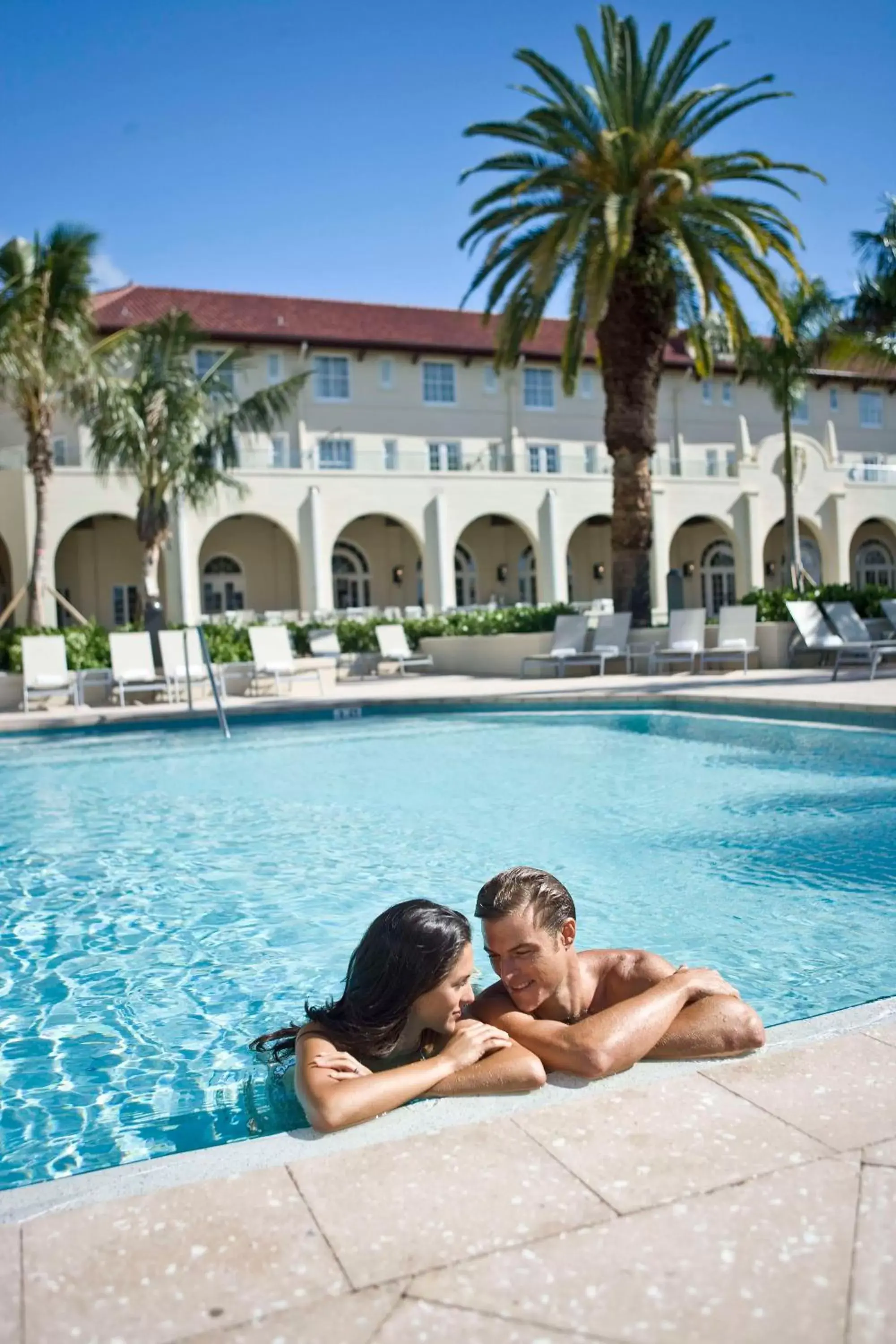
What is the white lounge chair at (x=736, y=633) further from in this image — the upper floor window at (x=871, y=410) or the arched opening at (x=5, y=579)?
the upper floor window at (x=871, y=410)

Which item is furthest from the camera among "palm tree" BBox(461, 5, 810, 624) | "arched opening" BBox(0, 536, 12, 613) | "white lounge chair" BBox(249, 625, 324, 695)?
"arched opening" BBox(0, 536, 12, 613)

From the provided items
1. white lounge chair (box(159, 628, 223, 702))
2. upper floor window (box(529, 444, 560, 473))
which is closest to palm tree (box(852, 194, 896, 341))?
white lounge chair (box(159, 628, 223, 702))

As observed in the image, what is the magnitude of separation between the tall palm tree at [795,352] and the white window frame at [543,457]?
273 inches

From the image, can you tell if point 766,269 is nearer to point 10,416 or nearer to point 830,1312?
point 830,1312

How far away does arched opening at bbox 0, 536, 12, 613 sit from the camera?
1180 inches

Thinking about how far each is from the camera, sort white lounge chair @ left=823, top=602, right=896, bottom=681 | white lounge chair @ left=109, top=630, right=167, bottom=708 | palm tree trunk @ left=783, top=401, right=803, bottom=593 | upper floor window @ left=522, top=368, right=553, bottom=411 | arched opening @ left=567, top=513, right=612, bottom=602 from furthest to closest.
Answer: arched opening @ left=567, top=513, right=612, bottom=602
upper floor window @ left=522, top=368, right=553, bottom=411
palm tree trunk @ left=783, top=401, right=803, bottom=593
white lounge chair @ left=109, top=630, right=167, bottom=708
white lounge chair @ left=823, top=602, right=896, bottom=681

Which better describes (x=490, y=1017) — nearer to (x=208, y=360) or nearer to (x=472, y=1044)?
(x=472, y=1044)

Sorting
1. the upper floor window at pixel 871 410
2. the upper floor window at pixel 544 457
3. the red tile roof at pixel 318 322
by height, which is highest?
the red tile roof at pixel 318 322

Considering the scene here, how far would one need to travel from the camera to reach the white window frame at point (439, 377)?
3441 centimetres

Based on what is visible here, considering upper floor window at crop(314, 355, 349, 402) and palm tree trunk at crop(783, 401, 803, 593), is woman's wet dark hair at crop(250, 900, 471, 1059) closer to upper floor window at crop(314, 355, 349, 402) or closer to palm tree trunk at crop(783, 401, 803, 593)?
palm tree trunk at crop(783, 401, 803, 593)

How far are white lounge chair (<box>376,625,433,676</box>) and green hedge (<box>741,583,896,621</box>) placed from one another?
22.0ft

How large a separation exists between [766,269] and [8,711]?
43.5ft

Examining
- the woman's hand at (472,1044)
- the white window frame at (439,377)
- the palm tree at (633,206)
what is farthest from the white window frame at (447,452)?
the woman's hand at (472,1044)

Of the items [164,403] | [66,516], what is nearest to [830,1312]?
[164,403]
